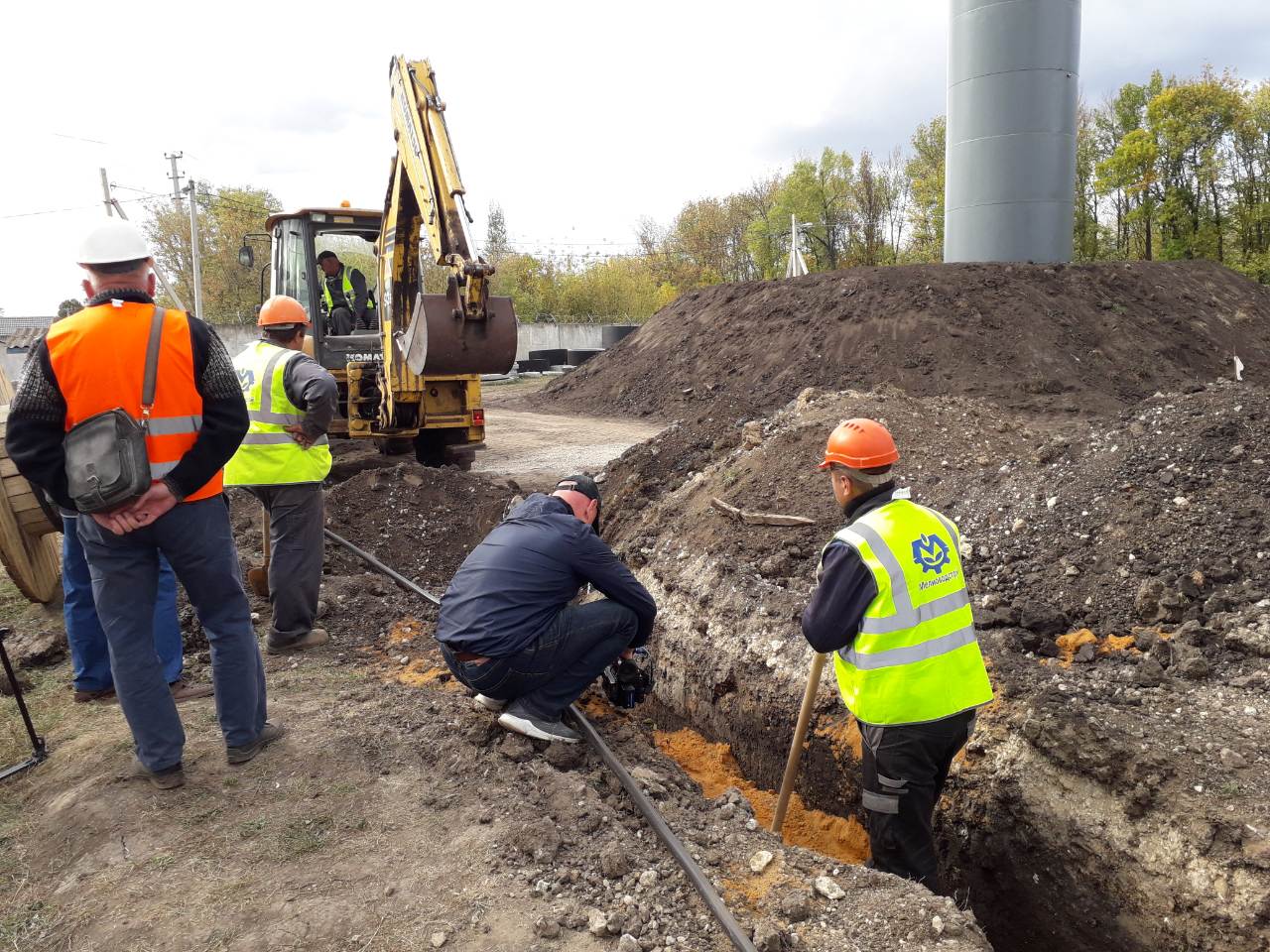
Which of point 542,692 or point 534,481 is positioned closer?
point 542,692

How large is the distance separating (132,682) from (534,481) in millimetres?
6886

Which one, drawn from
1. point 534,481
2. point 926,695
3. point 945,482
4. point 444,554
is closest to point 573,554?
point 926,695

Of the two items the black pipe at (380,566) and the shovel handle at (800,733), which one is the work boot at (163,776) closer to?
the shovel handle at (800,733)

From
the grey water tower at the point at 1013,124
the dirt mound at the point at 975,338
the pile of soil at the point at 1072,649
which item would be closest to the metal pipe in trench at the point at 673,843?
the pile of soil at the point at 1072,649

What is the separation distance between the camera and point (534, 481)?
10.1 m

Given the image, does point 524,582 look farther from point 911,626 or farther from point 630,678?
point 911,626

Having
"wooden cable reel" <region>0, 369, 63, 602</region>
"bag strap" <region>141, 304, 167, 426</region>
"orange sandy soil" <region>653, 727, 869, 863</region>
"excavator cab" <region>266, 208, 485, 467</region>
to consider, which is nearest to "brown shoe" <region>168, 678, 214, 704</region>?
"wooden cable reel" <region>0, 369, 63, 602</region>

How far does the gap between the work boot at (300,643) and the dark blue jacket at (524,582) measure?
157cm

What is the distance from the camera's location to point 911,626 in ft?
10.2

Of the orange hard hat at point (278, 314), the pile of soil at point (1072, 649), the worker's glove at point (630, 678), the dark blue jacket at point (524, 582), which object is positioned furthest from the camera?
the orange hard hat at point (278, 314)

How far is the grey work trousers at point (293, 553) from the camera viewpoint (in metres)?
4.99

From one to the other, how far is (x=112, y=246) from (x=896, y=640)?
3.14 m

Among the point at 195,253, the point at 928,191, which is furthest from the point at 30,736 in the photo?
the point at 928,191

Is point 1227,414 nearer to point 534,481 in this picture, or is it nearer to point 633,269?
point 534,481
